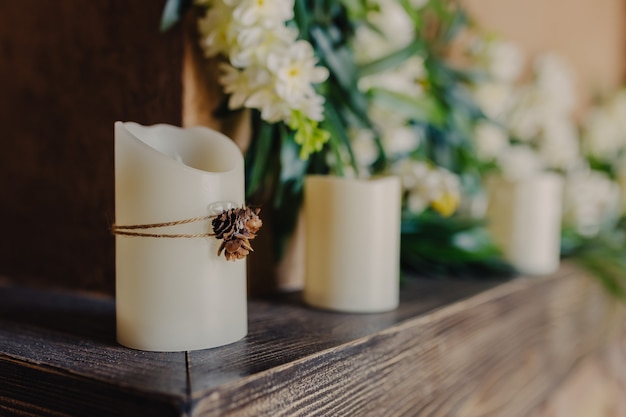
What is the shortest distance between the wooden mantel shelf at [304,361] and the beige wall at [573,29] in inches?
26.6

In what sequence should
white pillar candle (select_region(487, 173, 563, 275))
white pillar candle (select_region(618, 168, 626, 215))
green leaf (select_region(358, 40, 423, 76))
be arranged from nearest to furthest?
green leaf (select_region(358, 40, 423, 76)) → white pillar candle (select_region(487, 173, 563, 275)) → white pillar candle (select_region(618, 168, 626, 215))

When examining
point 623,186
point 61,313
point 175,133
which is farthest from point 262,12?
point 623,186

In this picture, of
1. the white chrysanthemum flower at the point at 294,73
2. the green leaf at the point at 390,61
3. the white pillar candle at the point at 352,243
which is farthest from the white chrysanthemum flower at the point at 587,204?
the white chrysanthemum flower at the point at 294,73

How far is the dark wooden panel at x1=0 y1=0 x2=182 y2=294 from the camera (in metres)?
0.66

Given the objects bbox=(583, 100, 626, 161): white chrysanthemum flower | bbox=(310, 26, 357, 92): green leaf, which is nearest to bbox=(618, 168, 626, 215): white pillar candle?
bbox=(583, 100, 626, 161): white chrysanthemum flower

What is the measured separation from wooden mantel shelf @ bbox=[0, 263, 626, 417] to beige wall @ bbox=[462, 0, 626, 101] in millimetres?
677

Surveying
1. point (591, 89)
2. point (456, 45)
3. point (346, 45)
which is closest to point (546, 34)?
point (591, 89)

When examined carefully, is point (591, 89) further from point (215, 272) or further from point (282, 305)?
point (215, 272)

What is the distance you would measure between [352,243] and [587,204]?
0.93m

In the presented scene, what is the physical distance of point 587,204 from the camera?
137 cm

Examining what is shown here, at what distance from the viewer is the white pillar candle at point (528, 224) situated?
3.23 feet

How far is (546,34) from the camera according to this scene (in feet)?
5.40

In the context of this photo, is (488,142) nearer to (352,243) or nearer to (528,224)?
(528,224)

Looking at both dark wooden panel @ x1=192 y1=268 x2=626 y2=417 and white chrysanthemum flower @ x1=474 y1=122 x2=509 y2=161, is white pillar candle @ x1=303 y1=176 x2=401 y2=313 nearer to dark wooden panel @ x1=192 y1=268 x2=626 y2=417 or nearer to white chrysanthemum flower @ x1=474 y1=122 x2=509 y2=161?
dark wooden panel @ x1=192 y1=268 x2=626 y2=417
